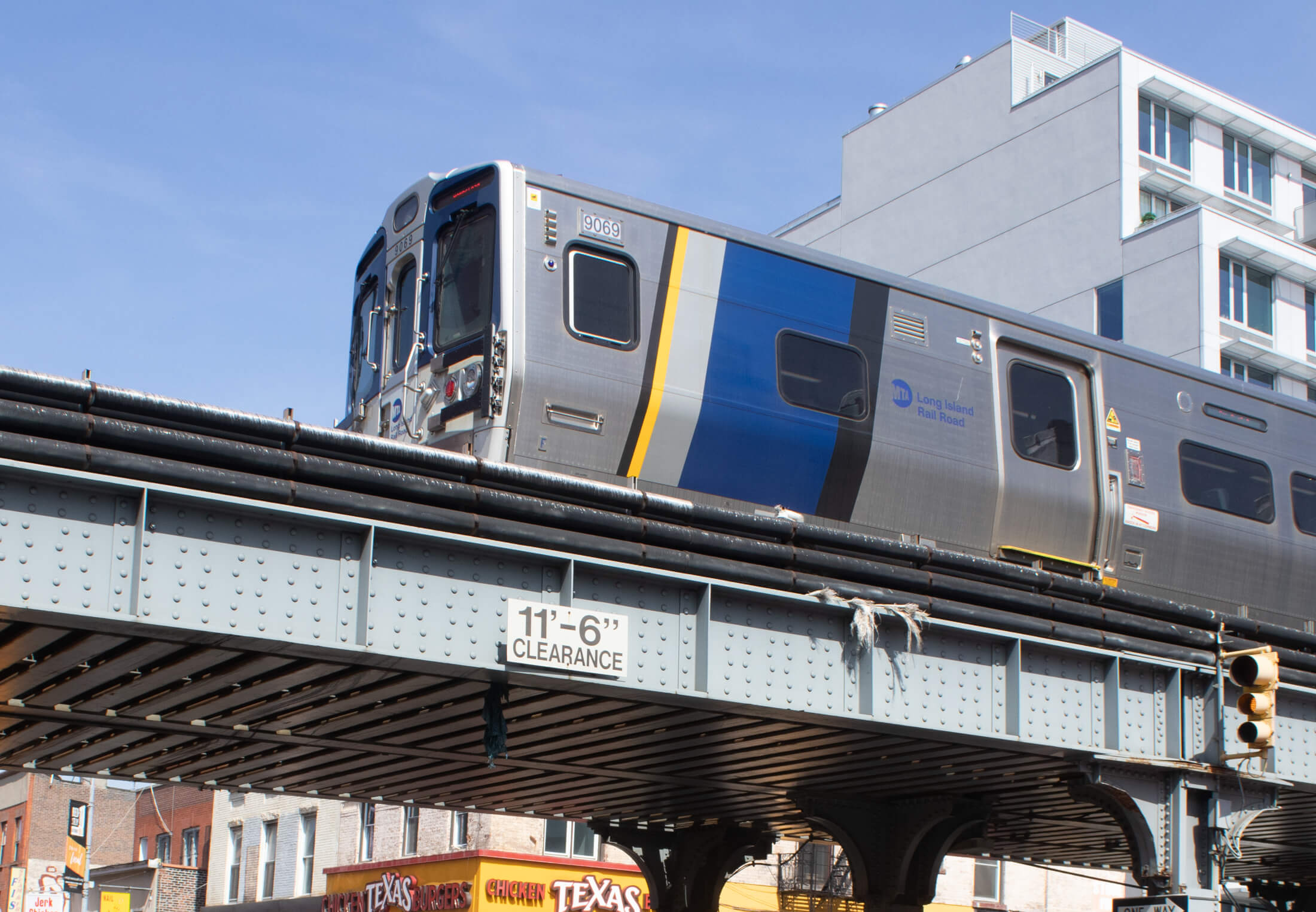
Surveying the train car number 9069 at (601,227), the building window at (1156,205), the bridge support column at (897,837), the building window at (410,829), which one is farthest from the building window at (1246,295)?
the train car number 9069 at (601,227)

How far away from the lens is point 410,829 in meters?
33.3

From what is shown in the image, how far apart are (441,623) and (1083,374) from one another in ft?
32.8

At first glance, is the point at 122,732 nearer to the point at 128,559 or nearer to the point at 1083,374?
the point at 128,559

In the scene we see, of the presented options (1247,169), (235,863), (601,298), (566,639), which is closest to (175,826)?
(235,863)

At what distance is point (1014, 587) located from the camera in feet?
47.2

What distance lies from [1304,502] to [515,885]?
17555 millimetres

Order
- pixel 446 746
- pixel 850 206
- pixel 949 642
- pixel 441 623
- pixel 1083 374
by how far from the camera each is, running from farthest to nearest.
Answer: pixel 850 206 < pixel 1083 374 < pixel 446 746 < pixel 949 642 < pixel 441 623

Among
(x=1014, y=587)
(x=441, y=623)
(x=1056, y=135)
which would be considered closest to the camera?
(x=441, y=623)

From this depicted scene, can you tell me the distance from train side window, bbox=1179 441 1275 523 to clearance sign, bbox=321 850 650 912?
53.8ft

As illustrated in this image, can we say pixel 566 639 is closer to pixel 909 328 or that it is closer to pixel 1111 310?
pixel 909 328

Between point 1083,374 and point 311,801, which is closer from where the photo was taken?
point 1083,374

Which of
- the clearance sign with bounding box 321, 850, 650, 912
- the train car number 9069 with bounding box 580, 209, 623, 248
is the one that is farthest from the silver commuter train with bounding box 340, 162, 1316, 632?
the clearance sign with bounding box 321, 850, 650, 912

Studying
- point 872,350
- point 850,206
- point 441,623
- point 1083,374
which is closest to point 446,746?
point 441,623


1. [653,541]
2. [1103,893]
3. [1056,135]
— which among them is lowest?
[1103,893]
